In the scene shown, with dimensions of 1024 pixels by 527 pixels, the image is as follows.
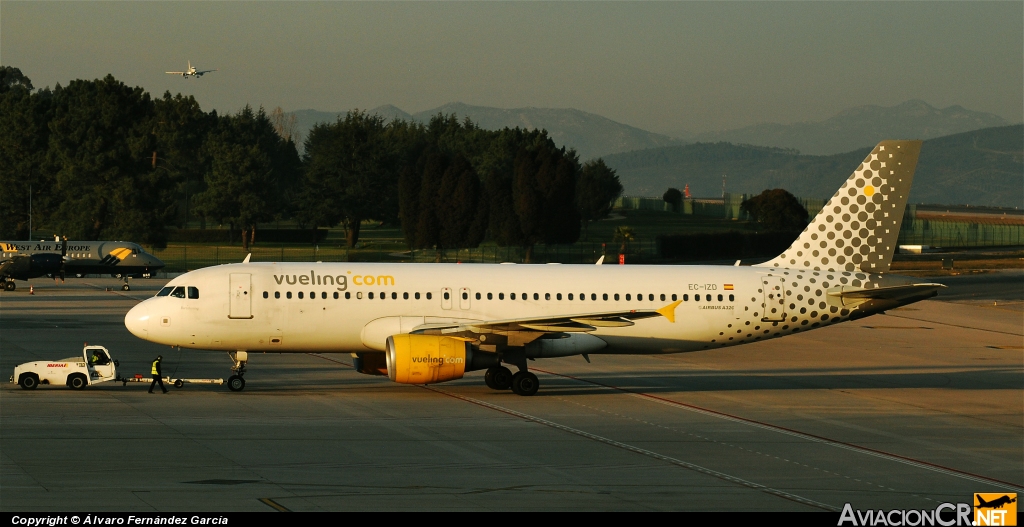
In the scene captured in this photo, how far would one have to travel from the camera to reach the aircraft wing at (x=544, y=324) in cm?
3281

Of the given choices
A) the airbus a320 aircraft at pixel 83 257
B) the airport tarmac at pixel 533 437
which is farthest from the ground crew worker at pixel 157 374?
the airbus a320 aircraft at pixel 83 257

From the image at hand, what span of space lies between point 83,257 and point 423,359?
6150 cm

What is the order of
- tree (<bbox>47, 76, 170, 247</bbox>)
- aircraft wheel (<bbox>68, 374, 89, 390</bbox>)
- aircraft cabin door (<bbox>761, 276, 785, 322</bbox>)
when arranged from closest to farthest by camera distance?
aircraft wheel (<bbox>68, 374, 89, 390</bbox>) → aircraft cabin door (<bbox>761, 276, 785, 322</bbox>) → tree (<bbox>47, 76, 170, 247</bbox>)

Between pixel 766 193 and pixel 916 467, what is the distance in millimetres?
118261

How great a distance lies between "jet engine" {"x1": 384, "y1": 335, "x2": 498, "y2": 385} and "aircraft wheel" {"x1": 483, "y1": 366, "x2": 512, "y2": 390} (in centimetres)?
232

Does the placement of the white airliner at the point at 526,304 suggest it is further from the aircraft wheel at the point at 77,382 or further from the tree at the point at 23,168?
the tree at the point at 23,168

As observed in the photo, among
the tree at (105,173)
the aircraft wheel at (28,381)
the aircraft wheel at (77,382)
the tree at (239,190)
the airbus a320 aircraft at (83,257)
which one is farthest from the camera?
the tree at (239,190)

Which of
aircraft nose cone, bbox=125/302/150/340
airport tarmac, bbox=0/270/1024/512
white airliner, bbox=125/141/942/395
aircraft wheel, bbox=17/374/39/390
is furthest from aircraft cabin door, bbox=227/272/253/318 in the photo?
aircraft wheel, bbox=17/374/39/390

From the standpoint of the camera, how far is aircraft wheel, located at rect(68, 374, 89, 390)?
33.0 m

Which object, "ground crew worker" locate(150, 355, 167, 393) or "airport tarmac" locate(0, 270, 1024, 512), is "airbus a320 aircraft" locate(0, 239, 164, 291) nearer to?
"airport tarmac" locate(0, 270, 1024, 512)

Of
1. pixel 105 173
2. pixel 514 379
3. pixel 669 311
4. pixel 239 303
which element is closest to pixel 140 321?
pixel 239 303

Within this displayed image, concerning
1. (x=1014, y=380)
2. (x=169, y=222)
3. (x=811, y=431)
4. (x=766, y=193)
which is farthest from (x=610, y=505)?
(x=766, y=193)

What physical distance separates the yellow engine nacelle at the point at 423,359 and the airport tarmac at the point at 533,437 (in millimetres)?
919

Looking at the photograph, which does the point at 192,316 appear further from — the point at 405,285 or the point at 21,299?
the point at 21,299
